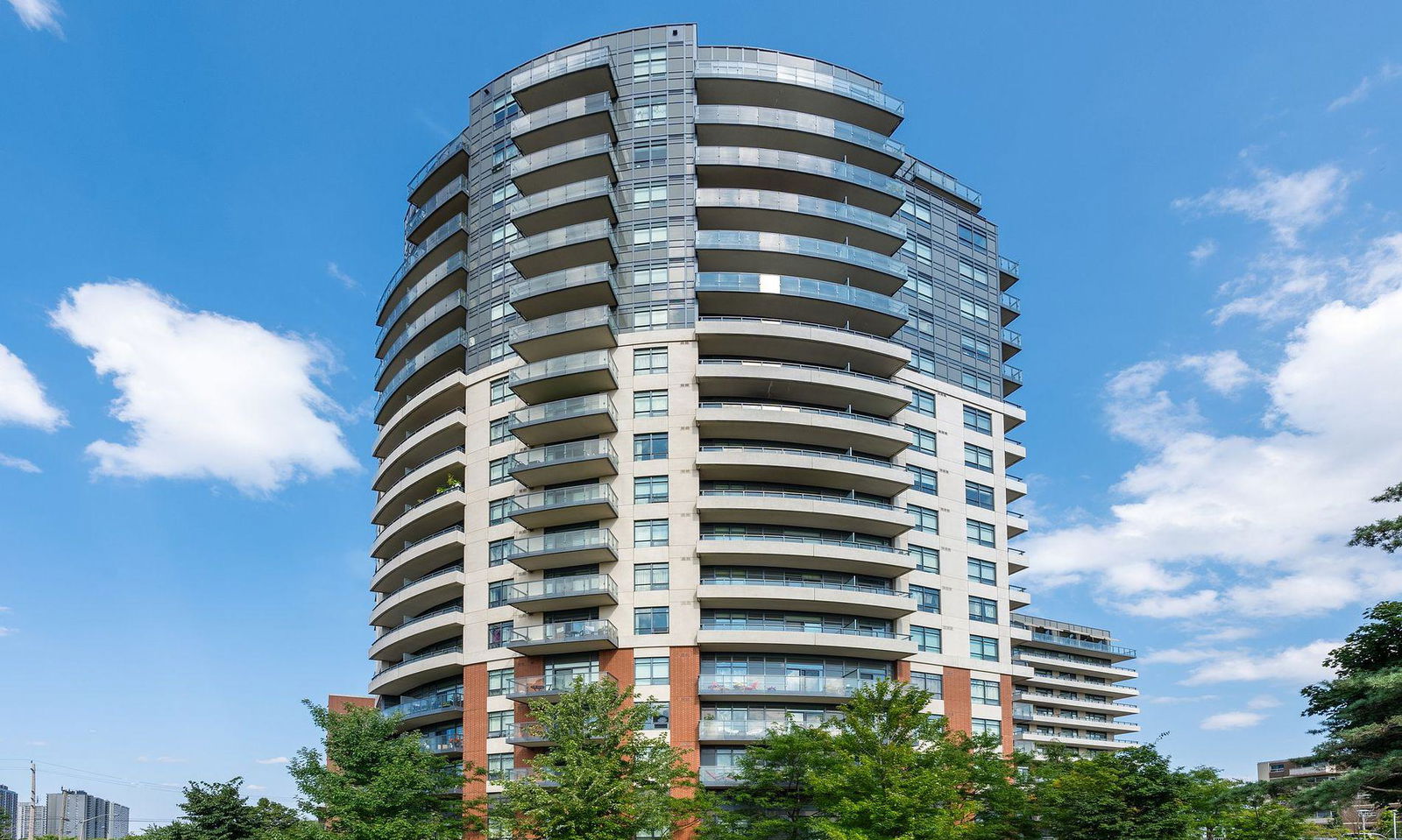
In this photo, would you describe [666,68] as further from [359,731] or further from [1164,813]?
[1164,813]

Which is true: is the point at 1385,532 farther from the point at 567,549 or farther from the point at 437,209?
the point at 437,209

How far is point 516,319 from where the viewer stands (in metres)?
63.9

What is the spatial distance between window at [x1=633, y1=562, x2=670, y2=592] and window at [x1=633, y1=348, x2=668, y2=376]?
35.1 ft

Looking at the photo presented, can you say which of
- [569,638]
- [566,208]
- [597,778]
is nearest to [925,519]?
[569,638]

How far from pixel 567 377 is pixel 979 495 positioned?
2763cm

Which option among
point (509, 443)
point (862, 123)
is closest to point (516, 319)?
point (509, 443)

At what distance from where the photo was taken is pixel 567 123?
2467 inches

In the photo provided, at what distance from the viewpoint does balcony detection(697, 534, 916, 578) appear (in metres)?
56.4

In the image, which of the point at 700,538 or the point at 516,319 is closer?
the point at 700,538

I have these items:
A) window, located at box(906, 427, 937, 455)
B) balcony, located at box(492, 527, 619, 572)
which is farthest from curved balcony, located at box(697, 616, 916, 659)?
window, located at box(906, 427, 937, 455)

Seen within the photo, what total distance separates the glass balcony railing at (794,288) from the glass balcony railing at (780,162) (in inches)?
260

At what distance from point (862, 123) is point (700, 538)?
94.9 ft

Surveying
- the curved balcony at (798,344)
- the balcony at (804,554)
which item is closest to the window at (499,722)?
the balcony at (804,554)

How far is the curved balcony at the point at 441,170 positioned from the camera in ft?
235
